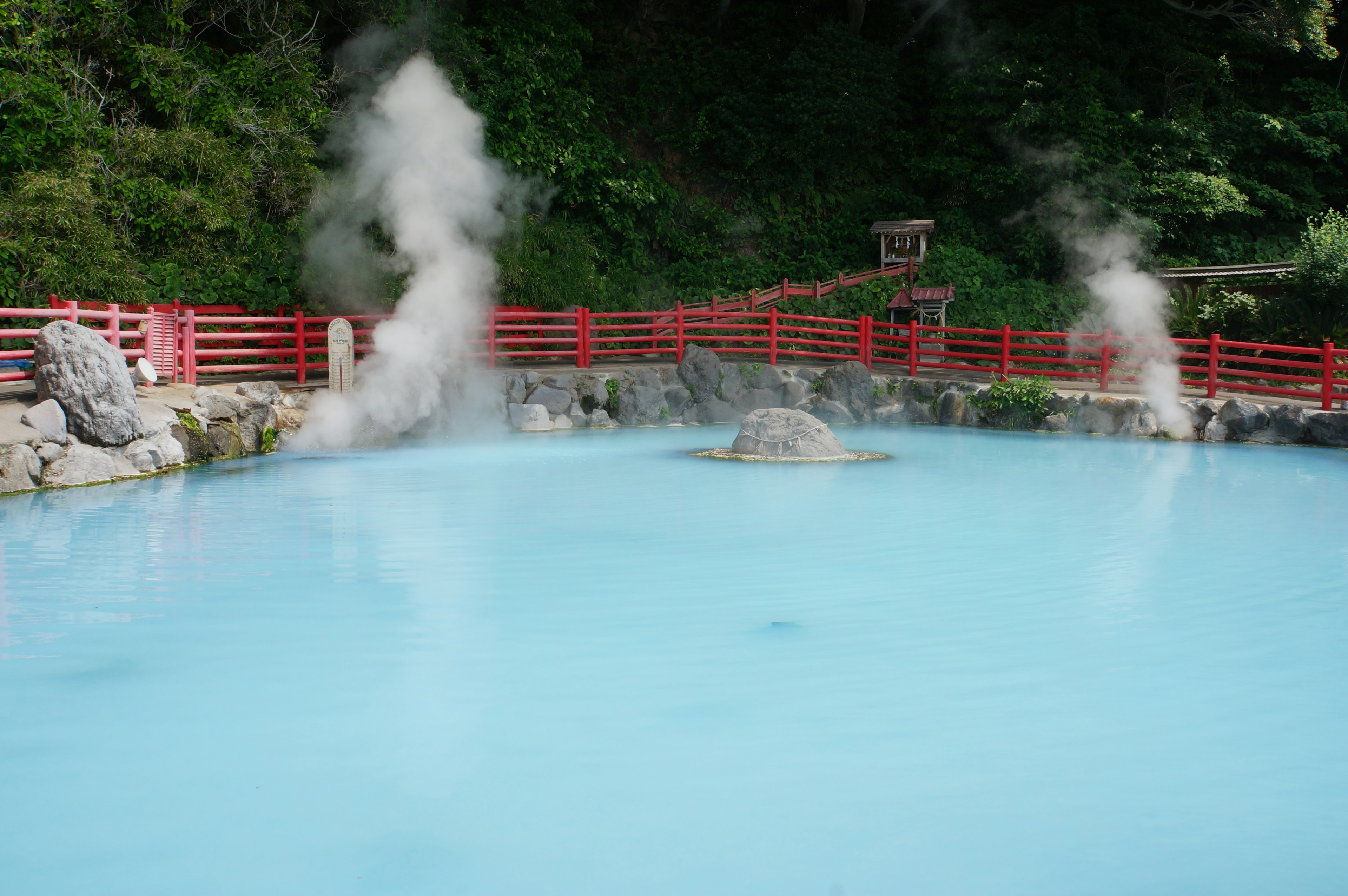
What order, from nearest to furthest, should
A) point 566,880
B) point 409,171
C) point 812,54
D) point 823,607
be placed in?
point 566,880
point 823,607
point 409,171
point 812,54

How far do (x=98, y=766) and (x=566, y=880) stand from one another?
199 cm

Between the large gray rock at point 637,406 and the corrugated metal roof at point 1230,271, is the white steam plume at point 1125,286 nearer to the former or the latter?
the corrugated metal roof at point 1230,271

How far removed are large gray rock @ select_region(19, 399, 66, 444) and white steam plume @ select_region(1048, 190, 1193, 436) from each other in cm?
1317

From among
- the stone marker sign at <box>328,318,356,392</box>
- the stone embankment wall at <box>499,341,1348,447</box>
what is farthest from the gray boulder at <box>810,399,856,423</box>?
the stone marker sign at <box>328,318,356,392</box>

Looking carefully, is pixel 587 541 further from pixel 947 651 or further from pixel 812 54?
pixel 812 54

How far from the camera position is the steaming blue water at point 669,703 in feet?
11.8

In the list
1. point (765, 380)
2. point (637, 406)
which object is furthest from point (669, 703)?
point (765, 380)

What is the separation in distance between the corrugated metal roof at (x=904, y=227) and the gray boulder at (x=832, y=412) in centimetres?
780

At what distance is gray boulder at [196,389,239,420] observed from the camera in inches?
499

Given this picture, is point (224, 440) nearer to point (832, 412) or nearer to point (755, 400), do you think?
point (755, 400)

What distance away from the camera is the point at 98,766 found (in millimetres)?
Answer: 4223

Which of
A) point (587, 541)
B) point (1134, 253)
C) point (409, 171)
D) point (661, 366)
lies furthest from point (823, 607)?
point (1134, 253)

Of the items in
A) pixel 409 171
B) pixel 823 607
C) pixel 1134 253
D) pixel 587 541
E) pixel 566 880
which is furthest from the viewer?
pixel 1134 253

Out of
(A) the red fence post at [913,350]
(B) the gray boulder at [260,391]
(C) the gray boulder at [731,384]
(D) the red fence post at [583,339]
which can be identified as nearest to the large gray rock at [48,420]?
A: (B) the gray boulder at [260,391]
